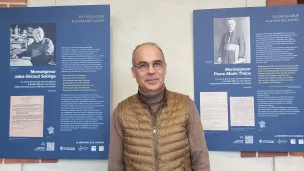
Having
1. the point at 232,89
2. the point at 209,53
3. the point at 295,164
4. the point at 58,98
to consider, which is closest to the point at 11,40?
the point at 58,98

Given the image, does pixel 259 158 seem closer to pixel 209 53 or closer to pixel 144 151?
pixel 209 53

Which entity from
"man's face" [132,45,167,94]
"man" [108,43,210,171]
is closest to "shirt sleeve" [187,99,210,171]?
"man" [108,43,210,171]

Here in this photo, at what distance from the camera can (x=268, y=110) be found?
4.83 feet

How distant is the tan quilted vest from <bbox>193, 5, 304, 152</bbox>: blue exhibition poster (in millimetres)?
430

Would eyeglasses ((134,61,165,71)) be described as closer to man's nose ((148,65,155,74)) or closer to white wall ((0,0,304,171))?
man's nose ((148,65,155,74))

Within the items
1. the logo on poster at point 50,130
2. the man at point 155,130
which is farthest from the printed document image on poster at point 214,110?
the logo on poster at point 50,130

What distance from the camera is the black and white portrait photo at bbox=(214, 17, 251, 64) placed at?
150cm

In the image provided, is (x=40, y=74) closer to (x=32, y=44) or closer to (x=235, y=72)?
(x=32, y=44)

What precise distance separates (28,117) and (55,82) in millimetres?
293

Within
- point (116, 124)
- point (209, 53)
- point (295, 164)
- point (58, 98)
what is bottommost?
point (295, 164)

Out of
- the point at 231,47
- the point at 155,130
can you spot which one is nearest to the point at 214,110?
the point at 231,47

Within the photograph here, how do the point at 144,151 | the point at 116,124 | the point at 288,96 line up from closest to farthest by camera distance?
the point at 144,151 → the point at 116,124 → the point at 288,96

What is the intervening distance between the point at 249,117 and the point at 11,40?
165 cm

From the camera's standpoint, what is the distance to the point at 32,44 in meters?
1.58
